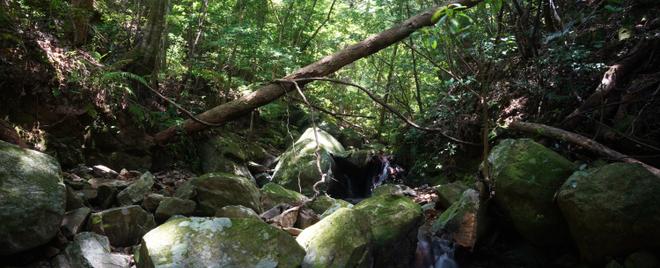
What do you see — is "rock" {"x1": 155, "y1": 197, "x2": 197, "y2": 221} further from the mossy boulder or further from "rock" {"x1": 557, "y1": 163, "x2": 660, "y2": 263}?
"rock" {"x1": 557, "y1": 163, "x2": 660, "y2": 263}

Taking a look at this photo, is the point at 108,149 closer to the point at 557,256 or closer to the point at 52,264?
the point at 52,264

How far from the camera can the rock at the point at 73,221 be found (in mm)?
3873

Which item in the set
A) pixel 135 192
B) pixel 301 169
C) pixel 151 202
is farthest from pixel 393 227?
pixel 301 169

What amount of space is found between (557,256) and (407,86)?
939 centimetres

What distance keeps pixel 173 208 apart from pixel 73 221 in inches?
42.7

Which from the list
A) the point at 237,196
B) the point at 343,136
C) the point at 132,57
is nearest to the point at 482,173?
the point at 237,196

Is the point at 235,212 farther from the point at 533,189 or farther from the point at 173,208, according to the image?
the point at 533,189

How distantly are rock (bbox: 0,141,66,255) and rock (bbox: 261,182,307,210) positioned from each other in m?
2.76

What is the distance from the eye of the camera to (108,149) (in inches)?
265

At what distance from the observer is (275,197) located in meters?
6.16

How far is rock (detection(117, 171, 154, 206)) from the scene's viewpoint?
4.98 metres

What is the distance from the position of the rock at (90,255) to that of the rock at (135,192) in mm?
948

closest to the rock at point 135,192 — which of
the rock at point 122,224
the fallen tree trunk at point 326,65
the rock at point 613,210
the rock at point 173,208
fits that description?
the rock at point 173,208

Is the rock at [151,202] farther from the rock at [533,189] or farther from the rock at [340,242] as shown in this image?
the rock at [533,189]
